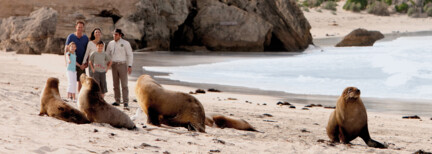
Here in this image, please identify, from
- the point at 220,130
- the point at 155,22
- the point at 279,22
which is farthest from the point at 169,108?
the point at 279,22

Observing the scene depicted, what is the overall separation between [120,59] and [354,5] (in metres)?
62.0

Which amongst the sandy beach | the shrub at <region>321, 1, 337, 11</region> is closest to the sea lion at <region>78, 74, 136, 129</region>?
the sandy beach

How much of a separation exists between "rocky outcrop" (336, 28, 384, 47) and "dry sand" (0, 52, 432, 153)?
2546 centimetres

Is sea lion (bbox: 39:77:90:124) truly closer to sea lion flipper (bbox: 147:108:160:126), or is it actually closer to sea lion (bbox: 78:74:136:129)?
sea lion (bbox: 78:74:136:129)

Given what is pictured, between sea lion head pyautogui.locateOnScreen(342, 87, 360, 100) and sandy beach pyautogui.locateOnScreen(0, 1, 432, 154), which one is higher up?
sea lion head pyautogui.locateOnScreen(342, 87, 360, 100)

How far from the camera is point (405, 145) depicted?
8508mm

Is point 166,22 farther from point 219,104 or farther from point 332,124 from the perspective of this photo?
point 332,124

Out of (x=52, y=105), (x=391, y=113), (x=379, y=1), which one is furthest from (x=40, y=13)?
(x=379, y=1)

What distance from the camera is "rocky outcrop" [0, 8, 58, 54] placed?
25.7 metres

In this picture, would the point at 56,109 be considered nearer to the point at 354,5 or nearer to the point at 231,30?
the point at 231,30

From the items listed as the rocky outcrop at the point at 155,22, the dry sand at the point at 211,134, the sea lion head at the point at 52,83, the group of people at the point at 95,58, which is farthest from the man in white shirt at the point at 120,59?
the rocky outcrop at the point at 155,22

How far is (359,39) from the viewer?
38.1 metres

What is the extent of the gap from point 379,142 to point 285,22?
26159mm

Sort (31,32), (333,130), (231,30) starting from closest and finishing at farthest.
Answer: (333,130) → (31,32) → (231,30)
